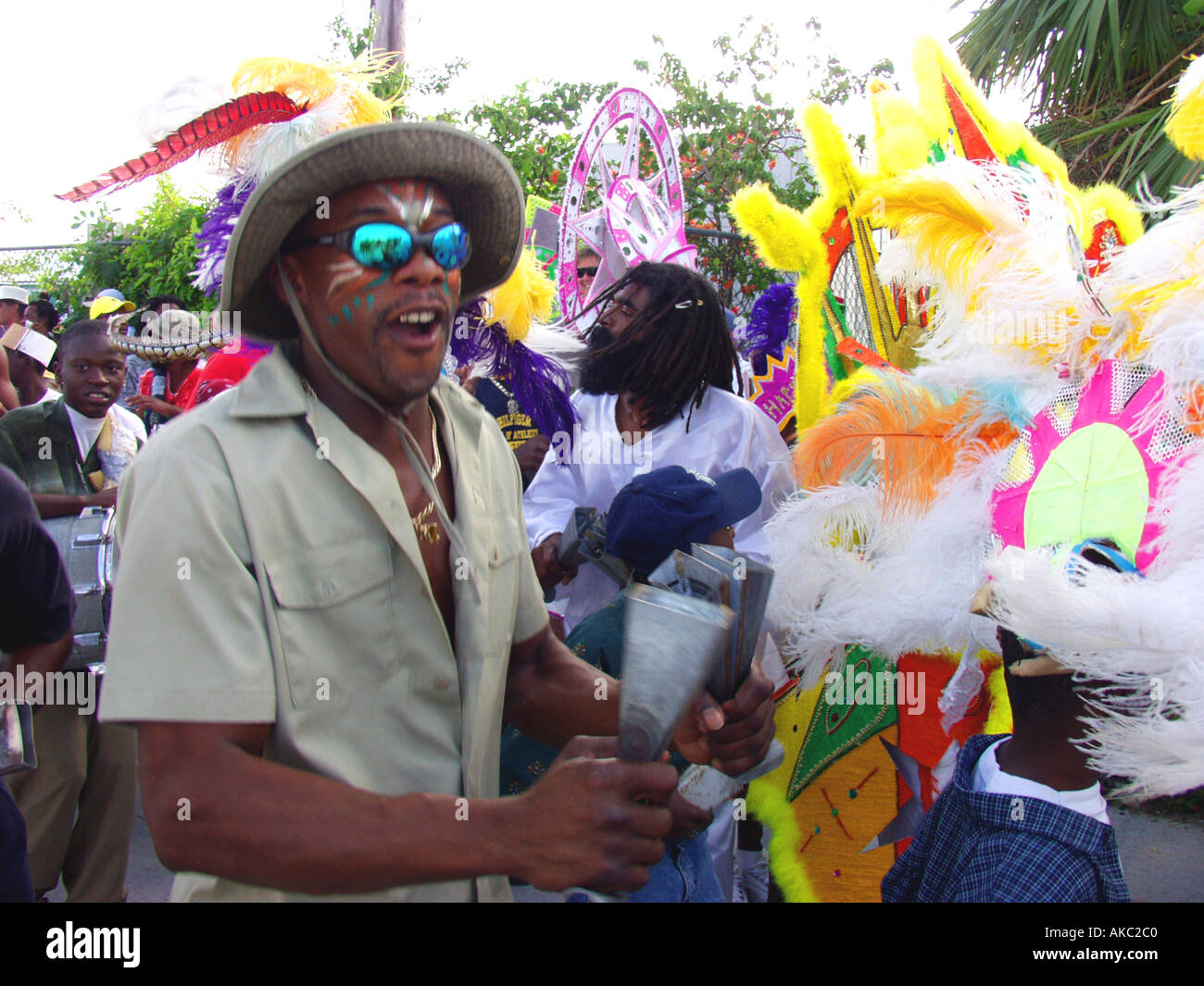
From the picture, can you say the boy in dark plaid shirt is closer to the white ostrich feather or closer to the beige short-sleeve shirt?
the white ostrich feather

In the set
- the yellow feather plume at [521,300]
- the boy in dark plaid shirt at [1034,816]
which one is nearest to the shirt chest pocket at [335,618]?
the boy in dark plaid shirt at [1034,816]

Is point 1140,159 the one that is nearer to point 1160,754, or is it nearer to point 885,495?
point 885,495

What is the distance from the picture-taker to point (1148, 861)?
4.25m

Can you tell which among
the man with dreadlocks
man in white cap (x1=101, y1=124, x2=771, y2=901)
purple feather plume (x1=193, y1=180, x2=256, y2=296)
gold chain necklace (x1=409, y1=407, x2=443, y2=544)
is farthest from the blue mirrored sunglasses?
the man with dreadlocks

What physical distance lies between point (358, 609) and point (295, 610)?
0.09 meters

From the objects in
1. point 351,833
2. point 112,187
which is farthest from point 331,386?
point 112,187

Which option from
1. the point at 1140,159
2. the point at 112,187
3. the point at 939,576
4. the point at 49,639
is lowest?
the point at 49,639

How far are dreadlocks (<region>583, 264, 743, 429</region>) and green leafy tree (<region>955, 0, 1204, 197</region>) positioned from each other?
2.59 m

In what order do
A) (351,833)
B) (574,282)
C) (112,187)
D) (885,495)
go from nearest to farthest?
1. (351,833)
2. (112,187)
3. (885,495)
4. (574,282)

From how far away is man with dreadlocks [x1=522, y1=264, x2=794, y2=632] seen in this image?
9.93ft

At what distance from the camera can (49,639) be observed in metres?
2.36

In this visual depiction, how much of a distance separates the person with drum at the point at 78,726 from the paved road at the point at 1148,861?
0.28 metres

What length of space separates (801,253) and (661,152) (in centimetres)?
203

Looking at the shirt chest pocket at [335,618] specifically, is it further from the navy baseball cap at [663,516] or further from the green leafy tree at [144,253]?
the green leafy tree at [144,253]
